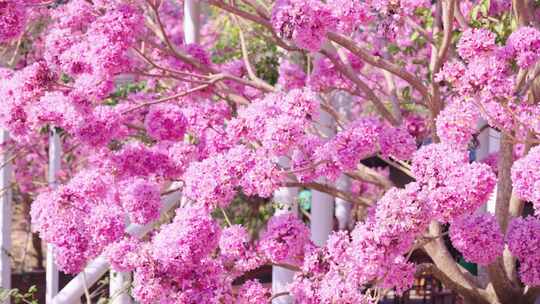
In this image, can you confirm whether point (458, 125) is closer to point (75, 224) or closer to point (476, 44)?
point (476, 44)

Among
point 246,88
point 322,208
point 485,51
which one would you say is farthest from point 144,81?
point 485,51

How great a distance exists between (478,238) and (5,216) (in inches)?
139

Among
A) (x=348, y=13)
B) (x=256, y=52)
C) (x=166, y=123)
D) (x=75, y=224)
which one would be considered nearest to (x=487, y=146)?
(x=256, y=52)

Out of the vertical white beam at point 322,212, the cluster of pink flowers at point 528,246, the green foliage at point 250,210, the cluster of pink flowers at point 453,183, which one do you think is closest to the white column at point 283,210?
the vertical white beam at point 322,212

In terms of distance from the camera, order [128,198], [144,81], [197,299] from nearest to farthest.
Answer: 1. [197,299]
2. [128,198]
3. [144,81]

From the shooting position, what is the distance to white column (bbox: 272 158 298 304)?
4.60m

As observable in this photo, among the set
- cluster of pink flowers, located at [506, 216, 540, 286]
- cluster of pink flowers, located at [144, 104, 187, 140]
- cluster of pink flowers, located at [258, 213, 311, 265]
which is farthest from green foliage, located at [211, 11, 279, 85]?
cluster of pink flowers, located at [506, 216, 540, 286]

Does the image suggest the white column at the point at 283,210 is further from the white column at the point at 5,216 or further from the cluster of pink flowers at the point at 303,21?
the white column at the point at 5,216

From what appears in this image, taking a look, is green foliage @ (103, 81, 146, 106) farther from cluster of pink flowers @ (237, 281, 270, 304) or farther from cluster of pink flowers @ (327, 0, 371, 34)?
cluster of pink flowers @ (237, 281, 270, 304)

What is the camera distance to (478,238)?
114 inches

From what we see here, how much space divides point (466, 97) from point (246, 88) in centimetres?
204

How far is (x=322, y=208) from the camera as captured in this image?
489 centimetres

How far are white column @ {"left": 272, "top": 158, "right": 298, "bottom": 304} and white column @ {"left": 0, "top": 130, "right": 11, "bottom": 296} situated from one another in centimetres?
172

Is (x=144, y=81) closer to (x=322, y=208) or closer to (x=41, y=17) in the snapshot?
(x=41, y=17)
